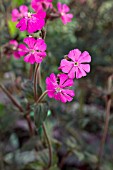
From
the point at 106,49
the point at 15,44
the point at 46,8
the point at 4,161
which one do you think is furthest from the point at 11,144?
the point at 106,49

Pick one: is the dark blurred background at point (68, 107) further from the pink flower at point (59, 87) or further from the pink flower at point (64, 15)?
the pink flower at point (59, 87)

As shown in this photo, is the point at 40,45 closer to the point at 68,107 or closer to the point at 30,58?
the point at 30,58

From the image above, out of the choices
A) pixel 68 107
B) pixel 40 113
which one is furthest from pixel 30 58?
pixel 68 107

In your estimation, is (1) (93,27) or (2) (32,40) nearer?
(2) (32,40)

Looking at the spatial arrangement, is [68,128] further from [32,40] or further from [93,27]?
[93,27]

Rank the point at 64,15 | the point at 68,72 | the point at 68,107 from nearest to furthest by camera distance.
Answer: the point at 68,72
the point at 64,15
the point at 68,107

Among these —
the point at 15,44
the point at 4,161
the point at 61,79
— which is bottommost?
the point at 4,161
